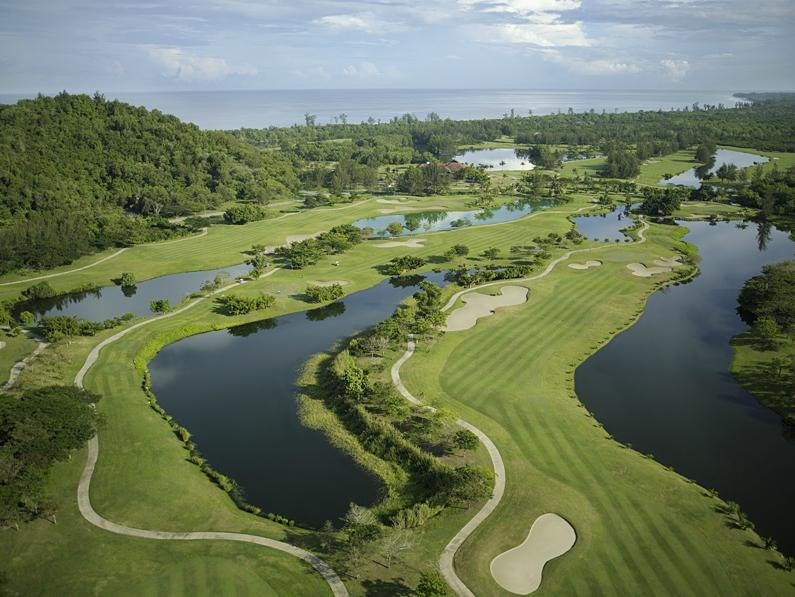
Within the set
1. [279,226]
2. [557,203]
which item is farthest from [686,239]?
[279,226]

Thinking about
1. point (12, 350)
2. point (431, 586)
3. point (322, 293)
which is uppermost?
point (322, 293)

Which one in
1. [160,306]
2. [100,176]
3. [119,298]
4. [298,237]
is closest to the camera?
[160,306]

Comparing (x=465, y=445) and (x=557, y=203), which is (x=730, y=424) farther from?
(x=557, y=203)

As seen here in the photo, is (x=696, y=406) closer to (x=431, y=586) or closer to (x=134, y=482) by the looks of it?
(x=431, y=586)

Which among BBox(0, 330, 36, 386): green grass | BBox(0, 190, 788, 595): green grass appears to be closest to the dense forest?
BBox(0, 330, 36, 386): green grass

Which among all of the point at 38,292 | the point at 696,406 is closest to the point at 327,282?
the point at 38,292

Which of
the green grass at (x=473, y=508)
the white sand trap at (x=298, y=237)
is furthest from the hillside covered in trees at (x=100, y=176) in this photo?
the green grass at (x=473, y=508)
